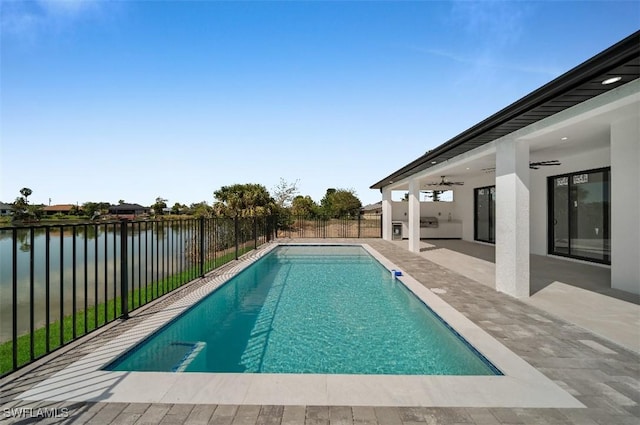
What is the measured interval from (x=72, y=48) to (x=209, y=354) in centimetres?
857

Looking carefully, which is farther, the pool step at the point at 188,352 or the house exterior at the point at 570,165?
the house exterior at the point at 570,165

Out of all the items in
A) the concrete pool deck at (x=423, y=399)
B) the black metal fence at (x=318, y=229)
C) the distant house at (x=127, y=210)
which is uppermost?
the distant house at (x=127, y=210)

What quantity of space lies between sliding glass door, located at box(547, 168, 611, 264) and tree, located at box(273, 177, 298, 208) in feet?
69.1

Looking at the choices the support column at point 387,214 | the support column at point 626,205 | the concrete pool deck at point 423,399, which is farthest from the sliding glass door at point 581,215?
the support column at point 387,214

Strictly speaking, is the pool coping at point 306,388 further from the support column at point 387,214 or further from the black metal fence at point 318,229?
the black metal fence at point 318,229

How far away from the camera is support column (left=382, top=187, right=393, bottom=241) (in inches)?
658

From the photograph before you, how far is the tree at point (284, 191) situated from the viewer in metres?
28.1

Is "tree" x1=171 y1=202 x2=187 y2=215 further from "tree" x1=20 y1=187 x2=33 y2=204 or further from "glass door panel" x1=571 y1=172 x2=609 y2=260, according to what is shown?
"glass door panel" x1=571 y1=172 x2=609 y2=260

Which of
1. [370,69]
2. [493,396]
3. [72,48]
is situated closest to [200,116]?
[72,48]

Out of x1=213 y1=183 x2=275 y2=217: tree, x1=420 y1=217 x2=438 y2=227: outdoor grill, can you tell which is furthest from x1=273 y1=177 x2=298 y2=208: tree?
x1=420 y1=217 x2=438 y2=227: outdoor grill

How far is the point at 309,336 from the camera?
14.6ft

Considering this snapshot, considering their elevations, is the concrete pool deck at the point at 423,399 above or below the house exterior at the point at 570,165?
below

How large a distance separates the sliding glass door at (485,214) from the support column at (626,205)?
754cm

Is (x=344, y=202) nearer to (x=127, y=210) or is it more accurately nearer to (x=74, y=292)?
(x=74, y=292)
